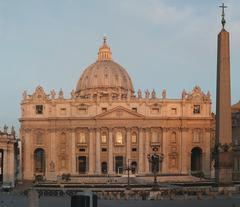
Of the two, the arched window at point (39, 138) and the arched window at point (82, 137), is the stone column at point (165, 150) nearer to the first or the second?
the arched window at point (82, 137)

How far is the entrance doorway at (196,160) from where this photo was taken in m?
97.1

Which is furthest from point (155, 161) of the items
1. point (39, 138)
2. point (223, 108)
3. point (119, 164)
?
point (39, 138)

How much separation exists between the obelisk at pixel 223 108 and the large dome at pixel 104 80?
8106 cm

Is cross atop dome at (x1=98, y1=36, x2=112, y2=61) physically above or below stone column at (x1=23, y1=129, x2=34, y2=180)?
above

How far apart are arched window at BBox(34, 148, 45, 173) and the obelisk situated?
67.1m

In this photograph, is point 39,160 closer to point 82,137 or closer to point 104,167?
point 82,137

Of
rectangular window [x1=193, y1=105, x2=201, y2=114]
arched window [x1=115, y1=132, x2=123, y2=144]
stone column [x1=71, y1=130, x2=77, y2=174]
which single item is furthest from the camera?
rectangular window [x1=193, y1=105, x2=201, y2=114]

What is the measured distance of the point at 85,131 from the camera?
9525 centimetres

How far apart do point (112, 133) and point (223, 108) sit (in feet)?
209

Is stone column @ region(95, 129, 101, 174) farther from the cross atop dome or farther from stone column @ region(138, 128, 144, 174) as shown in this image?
the cross atop dome

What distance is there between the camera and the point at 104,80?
4601 inches

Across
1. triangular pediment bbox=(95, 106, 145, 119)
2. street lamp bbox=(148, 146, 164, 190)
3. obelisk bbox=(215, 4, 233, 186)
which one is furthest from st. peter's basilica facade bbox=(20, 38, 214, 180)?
obelisk bbox=(215, 4, 233, 186)

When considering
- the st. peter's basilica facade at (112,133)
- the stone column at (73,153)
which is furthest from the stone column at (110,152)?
the stone column at (73,153)

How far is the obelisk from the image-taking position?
31.0m
